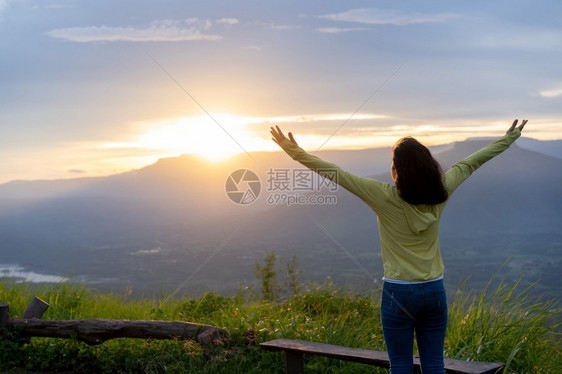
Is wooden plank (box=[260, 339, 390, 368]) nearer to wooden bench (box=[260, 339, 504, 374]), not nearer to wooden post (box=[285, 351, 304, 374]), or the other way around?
wooden bench (box=[260, 339, 504, 374])

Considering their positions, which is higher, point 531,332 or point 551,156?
point 551,156

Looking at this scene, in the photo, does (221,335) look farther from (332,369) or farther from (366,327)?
(366,327)

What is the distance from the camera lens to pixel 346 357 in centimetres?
512

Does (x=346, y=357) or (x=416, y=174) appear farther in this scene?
(x=346, y=357)

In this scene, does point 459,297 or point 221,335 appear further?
point 459,297

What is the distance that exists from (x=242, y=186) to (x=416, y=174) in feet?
24.1

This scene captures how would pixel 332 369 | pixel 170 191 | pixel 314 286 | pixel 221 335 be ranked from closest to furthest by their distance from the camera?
1. pixel 332 369
2. pixel 221 335
3. pixel 314 286
4. pixel 170 191

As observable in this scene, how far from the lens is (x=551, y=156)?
17350 cm

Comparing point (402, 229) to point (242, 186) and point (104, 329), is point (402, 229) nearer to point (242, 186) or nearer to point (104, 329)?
point (104, 329)

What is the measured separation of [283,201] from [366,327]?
2.29 metres

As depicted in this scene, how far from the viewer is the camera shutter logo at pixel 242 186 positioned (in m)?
10.3

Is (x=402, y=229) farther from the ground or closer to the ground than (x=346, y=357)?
farther from the ground

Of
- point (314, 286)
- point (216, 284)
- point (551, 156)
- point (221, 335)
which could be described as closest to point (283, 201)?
point (314, 286)

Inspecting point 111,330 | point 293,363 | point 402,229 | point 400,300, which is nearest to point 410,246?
point 402,229
